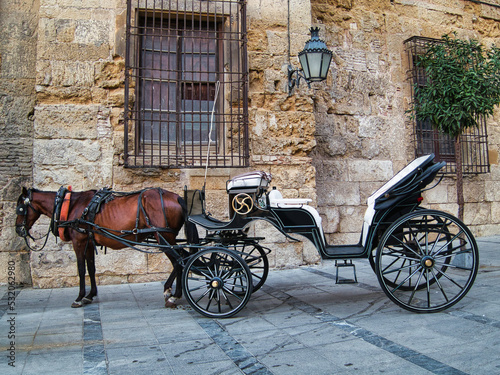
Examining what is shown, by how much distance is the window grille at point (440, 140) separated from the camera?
27.1 ft

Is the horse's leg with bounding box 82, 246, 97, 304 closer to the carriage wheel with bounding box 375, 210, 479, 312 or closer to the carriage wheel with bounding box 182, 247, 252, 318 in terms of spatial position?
the carriage wheel with bounding box 182, 247, 252, 318

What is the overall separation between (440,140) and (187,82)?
5.19 metres

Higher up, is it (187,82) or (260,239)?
(187,82)

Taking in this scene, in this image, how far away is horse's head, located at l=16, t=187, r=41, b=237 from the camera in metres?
4.69

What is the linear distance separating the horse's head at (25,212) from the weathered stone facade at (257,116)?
3.77 feet

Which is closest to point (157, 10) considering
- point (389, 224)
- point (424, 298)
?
point (389, 224)

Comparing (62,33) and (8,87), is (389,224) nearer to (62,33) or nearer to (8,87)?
(62,33)

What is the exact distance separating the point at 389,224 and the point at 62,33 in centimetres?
511

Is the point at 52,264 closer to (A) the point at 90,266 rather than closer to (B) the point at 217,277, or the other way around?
(A) the point at 90,266

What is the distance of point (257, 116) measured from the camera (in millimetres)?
6660

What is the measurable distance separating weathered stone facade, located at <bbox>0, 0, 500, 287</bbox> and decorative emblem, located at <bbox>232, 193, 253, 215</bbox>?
2.13 m

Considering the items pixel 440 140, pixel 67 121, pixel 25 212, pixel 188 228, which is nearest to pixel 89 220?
pixel 25 212

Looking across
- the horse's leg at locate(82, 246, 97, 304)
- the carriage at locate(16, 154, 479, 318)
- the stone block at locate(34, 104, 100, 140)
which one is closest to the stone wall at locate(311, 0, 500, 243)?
the carriage at locate(16, 154, 479, 318)

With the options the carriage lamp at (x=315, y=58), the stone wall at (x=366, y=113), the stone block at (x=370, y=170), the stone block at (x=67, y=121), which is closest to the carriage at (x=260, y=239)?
the stone block at (x=67, y=121)
